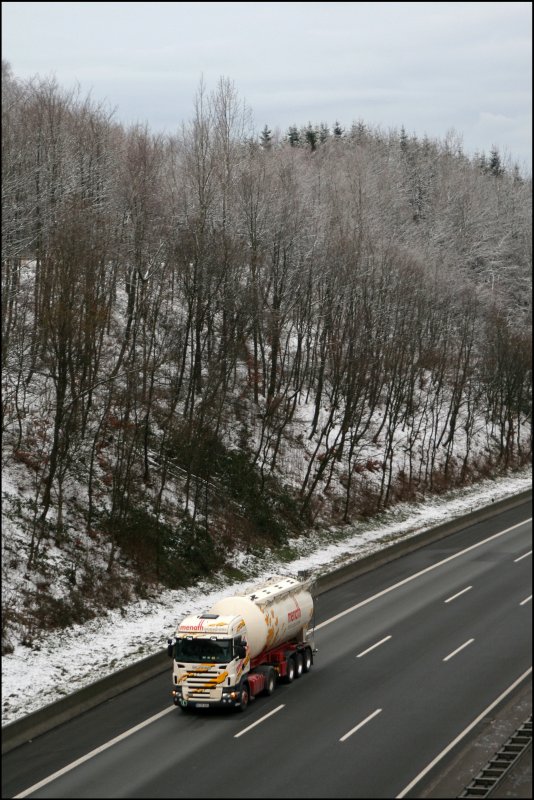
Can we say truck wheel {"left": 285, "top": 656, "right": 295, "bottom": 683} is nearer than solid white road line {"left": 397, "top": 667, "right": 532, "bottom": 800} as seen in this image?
No

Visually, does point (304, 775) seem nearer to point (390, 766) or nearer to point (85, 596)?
point (390, 766)

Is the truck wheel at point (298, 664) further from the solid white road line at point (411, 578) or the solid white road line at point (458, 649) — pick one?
the solid white road line at point (458, 649)

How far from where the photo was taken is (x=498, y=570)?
127 ft

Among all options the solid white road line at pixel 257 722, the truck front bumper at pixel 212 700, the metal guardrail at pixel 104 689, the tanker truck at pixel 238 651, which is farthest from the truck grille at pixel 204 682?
the metal guardrail at pixel 104 689

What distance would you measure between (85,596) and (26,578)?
2.27 m

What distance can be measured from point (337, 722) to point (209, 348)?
25.1m

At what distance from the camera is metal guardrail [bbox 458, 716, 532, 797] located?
57.9ft

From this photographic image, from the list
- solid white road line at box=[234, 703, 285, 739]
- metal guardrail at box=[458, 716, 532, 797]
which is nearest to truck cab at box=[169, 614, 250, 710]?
solid white road line at box=[234, 703, 285, 739]

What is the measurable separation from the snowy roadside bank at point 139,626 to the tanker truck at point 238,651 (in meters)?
3.53

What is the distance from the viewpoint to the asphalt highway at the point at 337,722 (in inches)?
785

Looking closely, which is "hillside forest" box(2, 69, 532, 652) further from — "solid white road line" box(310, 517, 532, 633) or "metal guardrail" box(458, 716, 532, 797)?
"metal guardrail" box(458, 716, 532, 797)

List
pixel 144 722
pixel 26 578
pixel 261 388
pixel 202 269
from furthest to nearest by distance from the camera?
pixel 261 388
pixel 202 269
pixel 26 578
pixel 144 722

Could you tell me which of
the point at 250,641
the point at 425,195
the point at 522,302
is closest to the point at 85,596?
the point at 250,641

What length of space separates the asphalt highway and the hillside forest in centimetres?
744
